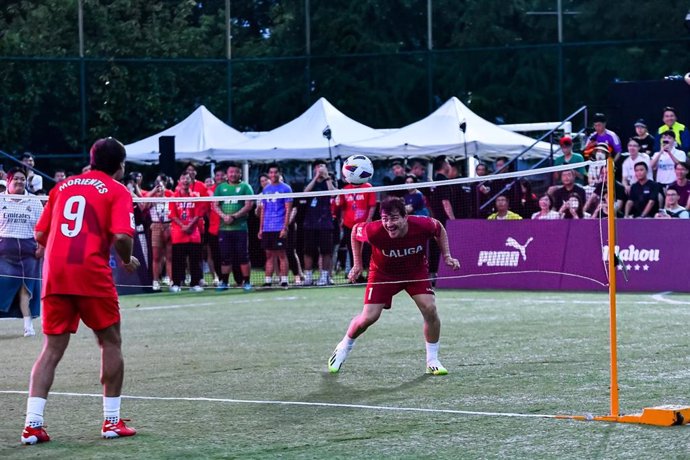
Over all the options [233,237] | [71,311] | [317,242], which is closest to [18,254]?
[233,237]

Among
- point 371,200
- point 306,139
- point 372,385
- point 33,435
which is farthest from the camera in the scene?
point 306,139

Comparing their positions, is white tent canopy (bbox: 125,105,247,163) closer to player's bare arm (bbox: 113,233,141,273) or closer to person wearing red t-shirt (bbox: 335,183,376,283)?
person wearing red t-shirt (bbox: 335,183,376,283)

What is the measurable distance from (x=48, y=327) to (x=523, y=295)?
12.5 metres

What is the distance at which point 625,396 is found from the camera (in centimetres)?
999

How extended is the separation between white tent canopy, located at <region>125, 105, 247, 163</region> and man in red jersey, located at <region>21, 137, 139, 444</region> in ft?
68.1

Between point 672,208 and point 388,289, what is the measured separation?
10.2 metres

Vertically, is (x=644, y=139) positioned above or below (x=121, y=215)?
above

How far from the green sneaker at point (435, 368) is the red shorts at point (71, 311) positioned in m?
3.84

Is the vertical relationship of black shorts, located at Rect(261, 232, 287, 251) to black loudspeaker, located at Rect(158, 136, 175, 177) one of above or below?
below

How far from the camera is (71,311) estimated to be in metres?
8.65

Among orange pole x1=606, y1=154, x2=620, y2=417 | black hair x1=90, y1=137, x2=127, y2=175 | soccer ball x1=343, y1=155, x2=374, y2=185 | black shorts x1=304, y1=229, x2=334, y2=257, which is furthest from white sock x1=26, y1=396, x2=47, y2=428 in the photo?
black shorts x1=304, y1=229, x2=334, y2=257

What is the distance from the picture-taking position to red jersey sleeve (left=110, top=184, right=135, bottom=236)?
855 cm

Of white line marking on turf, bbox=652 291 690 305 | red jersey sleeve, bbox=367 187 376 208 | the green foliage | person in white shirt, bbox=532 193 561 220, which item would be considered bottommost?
white line marking on turf, bbox=652 291 690 305

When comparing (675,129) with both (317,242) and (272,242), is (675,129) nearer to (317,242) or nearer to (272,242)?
(317,242)
